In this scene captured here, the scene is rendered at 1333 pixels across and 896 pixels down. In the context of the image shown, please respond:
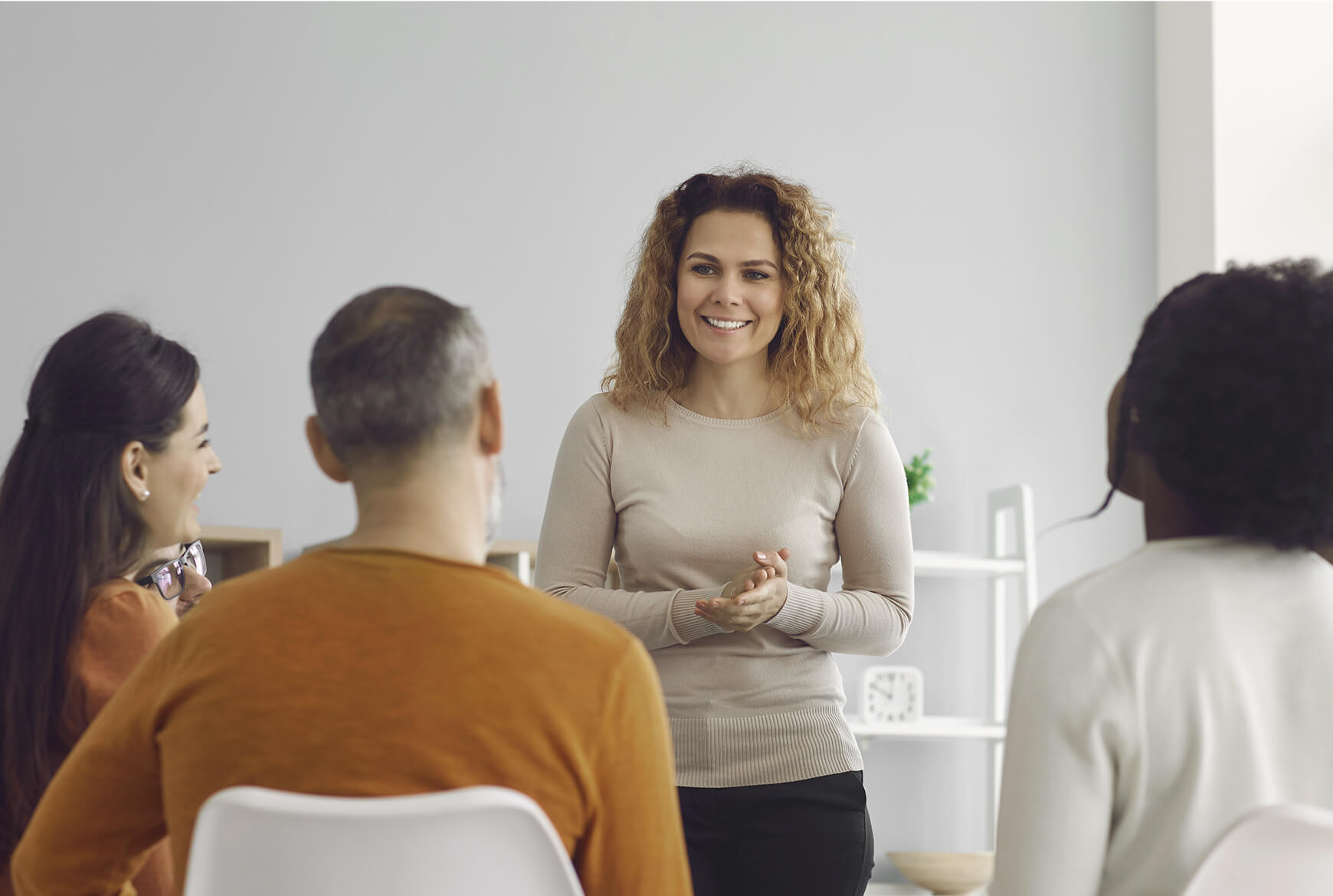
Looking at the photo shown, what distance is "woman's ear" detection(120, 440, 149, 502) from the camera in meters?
1.23

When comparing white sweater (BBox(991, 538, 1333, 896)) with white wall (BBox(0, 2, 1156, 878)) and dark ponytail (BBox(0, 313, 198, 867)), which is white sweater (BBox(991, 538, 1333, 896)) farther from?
white wall (BBox(0, 2, 1156, 878))

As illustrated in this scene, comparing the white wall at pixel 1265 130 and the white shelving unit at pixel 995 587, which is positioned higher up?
the white wall at pixel 1265 130

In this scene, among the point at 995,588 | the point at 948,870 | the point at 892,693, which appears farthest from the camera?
the point at 995,588

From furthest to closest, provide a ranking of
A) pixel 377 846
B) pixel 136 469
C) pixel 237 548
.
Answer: pixel 237 548, pixel 136 469, pixel 377 846

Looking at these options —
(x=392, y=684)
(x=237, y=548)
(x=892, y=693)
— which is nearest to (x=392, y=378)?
(x=392, y=684)

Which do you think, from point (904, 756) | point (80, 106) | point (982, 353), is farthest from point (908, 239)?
point (80, 106)

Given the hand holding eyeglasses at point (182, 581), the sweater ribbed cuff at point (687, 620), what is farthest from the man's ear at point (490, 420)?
the hand holding eyeglasses at point (182, 581)

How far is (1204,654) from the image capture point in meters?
0.87

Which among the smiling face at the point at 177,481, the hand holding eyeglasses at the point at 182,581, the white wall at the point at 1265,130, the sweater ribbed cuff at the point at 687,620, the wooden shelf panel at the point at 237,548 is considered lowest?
the wooden shelf panel at the point at 237,548

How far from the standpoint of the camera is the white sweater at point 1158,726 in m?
0.86

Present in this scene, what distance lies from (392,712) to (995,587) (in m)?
2.73

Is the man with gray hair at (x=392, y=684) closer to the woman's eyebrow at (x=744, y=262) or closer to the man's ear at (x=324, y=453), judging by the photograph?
the man's ear at (x=324, y=453)

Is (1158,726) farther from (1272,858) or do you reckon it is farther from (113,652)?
(113,652)

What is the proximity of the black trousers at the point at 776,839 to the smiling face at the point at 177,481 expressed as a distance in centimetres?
64
